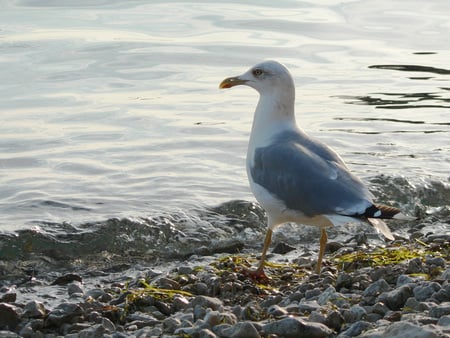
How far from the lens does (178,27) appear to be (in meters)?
16.5

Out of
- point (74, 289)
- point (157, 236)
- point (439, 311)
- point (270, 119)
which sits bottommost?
point (157, 236)

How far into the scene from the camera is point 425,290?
578 cm

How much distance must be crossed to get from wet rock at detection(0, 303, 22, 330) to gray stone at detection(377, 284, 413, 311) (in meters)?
2.04

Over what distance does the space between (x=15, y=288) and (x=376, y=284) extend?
2601 mm

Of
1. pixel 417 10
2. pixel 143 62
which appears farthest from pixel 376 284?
pixel 417 10

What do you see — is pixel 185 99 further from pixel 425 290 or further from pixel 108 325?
pixel 425 290

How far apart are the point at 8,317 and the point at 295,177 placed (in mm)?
1944

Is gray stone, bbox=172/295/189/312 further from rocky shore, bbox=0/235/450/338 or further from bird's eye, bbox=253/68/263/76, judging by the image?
bird's eye, bbox=253/68/263/76

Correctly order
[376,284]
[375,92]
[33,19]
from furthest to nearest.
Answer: [33,19], [375,92], [376,284]

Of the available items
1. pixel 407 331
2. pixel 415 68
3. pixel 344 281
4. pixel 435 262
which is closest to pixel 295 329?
pixel 407 331

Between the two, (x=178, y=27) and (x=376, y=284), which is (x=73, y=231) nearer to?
(x=376, y=284)

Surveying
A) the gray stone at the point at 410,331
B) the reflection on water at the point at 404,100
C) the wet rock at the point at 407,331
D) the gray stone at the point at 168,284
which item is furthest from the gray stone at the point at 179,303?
the reflection on water at the point at 404,100

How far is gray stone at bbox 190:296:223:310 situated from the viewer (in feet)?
19.6

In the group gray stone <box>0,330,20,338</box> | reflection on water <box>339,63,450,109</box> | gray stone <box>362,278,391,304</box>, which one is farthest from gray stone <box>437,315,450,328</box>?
reflection on water <box>339,63,450,109</box>
